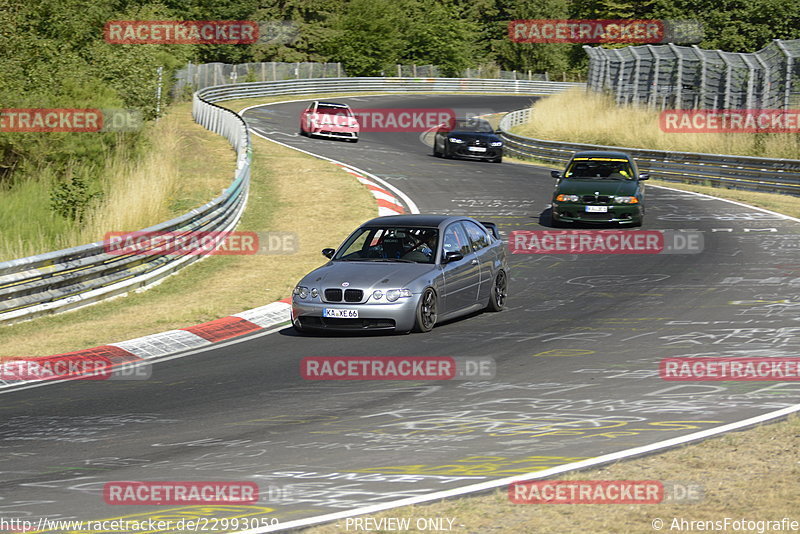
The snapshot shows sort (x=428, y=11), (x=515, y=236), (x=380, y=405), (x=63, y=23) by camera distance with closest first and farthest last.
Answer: (x=380, y=405)
(x=515, y=236)
(x=63, y=23)
(x=428, y=11)

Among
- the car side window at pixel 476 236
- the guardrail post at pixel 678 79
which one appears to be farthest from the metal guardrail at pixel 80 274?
the guardrail post at pixel 678 79

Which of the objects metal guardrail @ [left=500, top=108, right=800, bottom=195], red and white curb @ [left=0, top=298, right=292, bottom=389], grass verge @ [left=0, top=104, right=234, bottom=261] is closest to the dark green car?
metal guardrail @ [left=500, top=108, right=800, bottom=195]

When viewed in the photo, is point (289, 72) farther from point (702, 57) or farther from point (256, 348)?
point (256, 348)

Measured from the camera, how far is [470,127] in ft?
129

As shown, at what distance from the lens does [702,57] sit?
38531 mm

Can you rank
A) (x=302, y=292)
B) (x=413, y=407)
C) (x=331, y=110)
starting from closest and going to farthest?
(x=413, y=407), (x=302, y=292), (x=331, y=110)

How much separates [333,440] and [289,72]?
6759 centimetres

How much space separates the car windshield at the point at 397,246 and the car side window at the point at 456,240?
155 millimetres

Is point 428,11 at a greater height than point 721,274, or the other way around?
point 428,11

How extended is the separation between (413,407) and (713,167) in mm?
24592

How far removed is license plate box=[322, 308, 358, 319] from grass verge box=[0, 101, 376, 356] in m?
2.50

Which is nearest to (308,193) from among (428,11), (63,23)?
(63,23)

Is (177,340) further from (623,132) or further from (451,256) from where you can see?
(623,132)

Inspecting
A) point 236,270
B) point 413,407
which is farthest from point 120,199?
point 413,407
